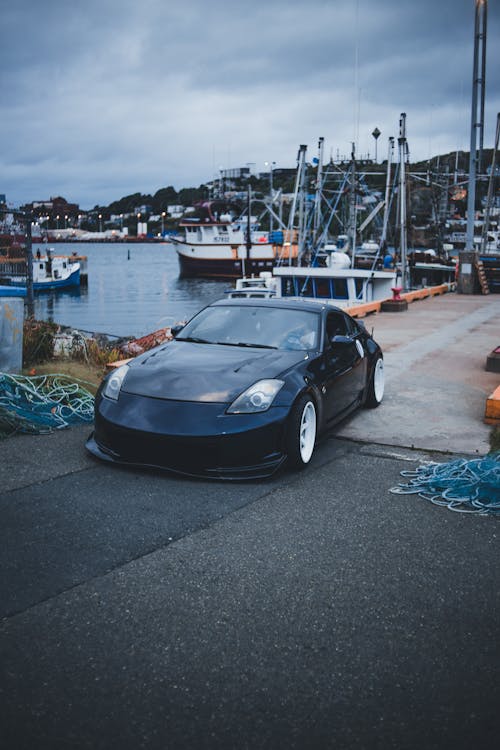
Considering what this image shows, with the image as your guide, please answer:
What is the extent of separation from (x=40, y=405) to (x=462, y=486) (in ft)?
14.1

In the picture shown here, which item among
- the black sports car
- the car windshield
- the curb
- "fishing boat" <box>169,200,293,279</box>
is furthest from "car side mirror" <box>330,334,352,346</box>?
"fishing boat" <box>169,200,293,279</box>

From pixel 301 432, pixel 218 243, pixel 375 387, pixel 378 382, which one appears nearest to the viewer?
pixel 301 432

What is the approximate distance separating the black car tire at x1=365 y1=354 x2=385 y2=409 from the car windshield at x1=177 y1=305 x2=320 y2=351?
59.5 inches

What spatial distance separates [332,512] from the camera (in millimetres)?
4934

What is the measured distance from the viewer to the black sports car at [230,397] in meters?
5.37

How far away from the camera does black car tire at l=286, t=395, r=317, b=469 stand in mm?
5648

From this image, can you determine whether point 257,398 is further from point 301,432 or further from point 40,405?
point 40,405

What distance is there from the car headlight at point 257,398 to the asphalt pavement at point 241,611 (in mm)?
613

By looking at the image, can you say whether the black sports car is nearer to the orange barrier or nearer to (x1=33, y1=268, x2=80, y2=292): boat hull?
the orange barrier

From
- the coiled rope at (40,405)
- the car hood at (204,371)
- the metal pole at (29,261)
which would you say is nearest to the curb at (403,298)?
the metal pole at (29,261)

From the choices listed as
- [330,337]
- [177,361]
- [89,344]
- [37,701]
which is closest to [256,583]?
[37,701]

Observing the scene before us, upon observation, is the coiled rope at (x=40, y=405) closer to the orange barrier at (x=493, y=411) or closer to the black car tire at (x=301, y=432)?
the black car tire at (x=301, y=432)

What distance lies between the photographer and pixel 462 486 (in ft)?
17.6

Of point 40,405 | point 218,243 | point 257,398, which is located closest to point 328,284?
point 40,405
